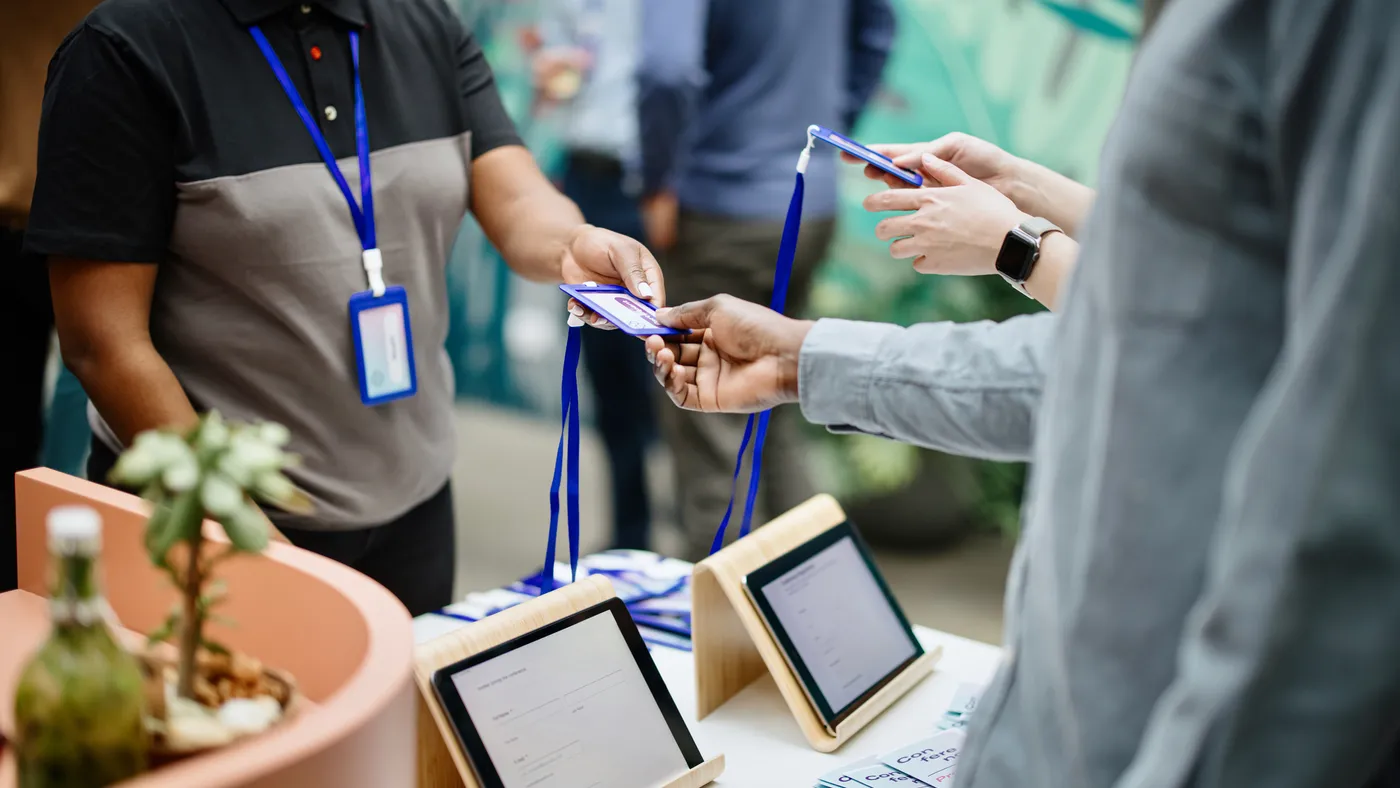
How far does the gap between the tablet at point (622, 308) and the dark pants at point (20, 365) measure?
1035 mm

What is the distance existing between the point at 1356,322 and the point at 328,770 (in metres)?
0.62

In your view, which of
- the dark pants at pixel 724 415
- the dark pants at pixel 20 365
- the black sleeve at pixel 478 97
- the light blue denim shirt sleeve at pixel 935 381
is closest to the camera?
the light blue denim shirt sleeve at pixel 935 381

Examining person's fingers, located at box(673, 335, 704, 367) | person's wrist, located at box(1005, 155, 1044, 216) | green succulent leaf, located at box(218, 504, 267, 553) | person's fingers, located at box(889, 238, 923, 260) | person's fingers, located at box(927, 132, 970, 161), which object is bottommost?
person's fingers, located at box(673, 335, 704, 367)

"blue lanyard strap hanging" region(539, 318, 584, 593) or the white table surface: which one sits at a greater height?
"blue lanyard strap hanging" region(539, 318, 584, 593)

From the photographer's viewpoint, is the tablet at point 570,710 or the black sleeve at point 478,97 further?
the black sleeve at point 478,97

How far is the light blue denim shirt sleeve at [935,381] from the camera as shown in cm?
105

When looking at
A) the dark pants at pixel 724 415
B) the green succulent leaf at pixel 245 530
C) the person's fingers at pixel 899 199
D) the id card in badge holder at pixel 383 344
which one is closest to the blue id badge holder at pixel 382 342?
the id card in badge holder at pixel 383 344

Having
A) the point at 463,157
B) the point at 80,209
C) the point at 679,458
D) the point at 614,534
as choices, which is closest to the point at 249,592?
the point at 80,209

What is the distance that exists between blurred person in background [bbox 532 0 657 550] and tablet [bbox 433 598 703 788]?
2019 mm

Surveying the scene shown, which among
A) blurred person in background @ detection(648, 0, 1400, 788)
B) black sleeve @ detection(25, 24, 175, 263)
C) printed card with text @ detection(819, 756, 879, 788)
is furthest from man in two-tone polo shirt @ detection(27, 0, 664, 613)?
blurred person in background @ detection(648, 0, 1400, 788)

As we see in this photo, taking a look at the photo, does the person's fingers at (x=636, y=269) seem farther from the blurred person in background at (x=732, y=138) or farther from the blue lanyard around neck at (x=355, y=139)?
the blurred person in background at (x=732, y=138)

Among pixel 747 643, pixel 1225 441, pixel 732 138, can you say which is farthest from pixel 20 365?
pixel 1225 441

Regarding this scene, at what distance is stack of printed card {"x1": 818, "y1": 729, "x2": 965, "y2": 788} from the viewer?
128 centimetres

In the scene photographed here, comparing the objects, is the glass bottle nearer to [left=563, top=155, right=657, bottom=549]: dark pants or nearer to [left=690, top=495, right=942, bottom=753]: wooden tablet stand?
[left=690, top=495, right=942, bottom=753]: wooden tablet stand
